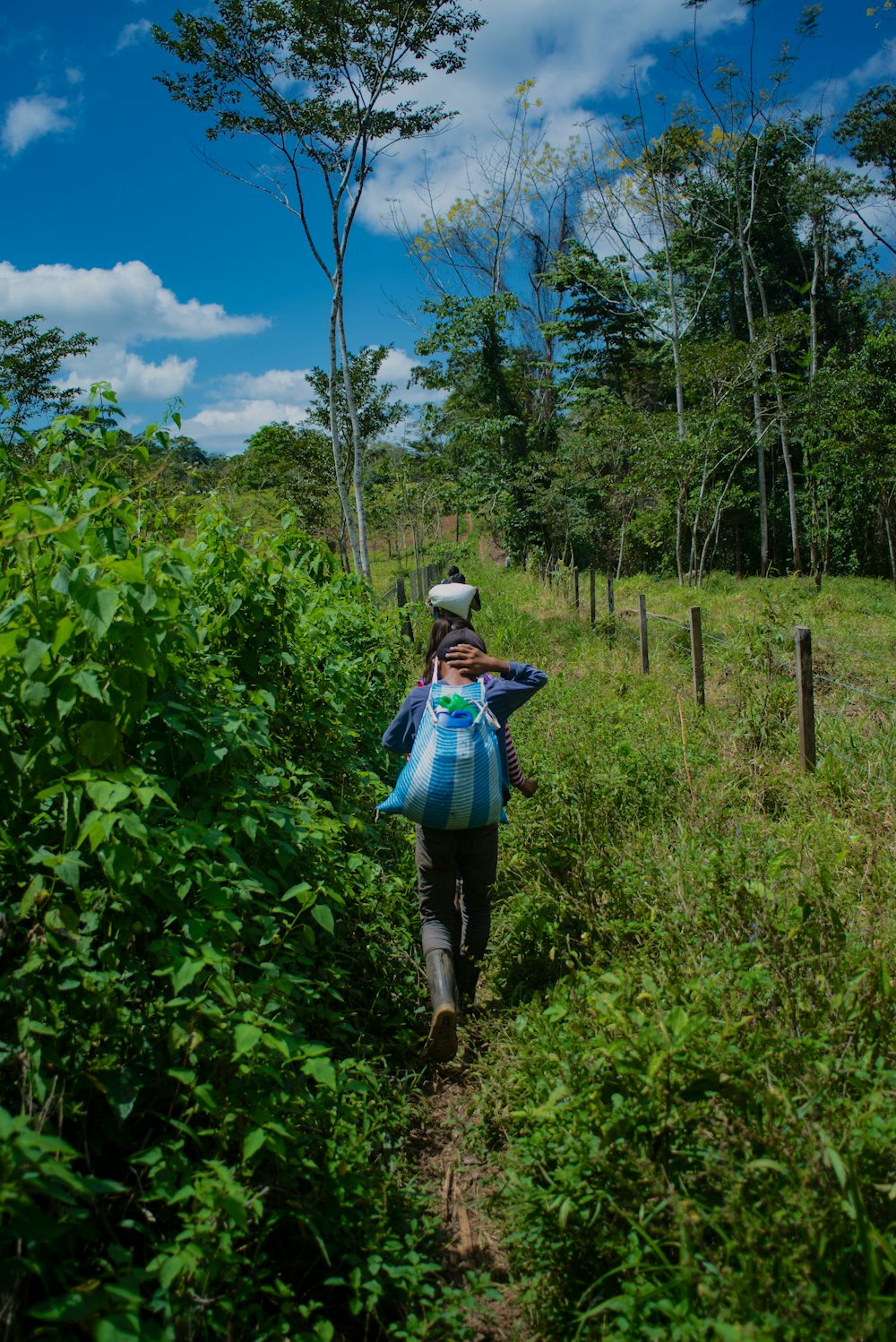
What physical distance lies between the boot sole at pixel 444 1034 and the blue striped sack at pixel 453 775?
66 cm

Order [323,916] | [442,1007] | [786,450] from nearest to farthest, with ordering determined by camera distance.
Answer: [323,916] → [442,1007] → [786,450]

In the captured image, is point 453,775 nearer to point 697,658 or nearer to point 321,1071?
point 321,1071

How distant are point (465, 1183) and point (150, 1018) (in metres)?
1.20

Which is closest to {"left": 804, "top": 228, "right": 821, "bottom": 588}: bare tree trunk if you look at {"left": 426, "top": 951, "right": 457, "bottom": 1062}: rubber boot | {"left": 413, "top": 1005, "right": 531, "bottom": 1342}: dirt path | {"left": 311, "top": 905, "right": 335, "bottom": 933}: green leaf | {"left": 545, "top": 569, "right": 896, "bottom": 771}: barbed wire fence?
{"left": 545, "top": 569, "right": 896, "bottom": 771}: barbed wire fence

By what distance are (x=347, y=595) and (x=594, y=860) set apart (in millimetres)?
3306

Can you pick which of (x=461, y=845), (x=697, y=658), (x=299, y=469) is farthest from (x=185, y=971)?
(x=299, y=469)

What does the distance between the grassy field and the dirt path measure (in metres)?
0.06

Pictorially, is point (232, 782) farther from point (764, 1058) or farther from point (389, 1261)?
point (764, 1058)

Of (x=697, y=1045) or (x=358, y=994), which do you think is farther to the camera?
(x=358, y=994)

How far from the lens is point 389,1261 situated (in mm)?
2006

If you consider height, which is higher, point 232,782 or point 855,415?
point 855,415

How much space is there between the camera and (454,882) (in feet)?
10.6

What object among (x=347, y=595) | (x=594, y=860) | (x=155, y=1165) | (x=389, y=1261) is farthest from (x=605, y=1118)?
(x=347, y=595)

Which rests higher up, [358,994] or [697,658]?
[697,658]
